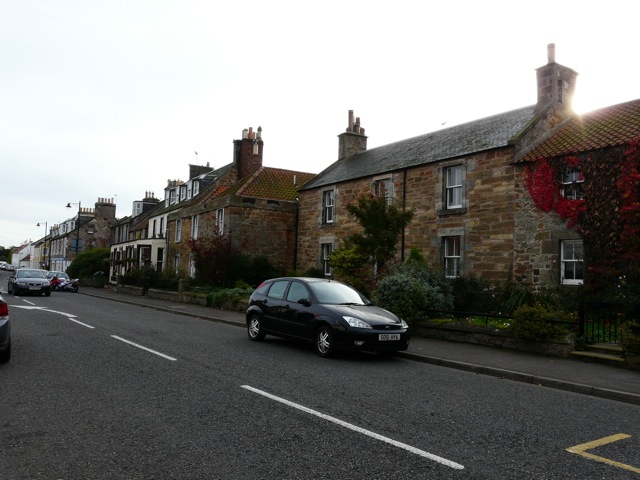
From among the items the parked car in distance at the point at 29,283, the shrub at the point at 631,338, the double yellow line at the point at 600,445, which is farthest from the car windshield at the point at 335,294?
the parked car in distance at the point at 29,283

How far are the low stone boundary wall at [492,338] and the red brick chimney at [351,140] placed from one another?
1978 cm

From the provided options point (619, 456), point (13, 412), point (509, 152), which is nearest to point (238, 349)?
point (13, 412)

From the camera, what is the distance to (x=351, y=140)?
31953 millimetres

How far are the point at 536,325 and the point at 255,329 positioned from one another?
249 inches

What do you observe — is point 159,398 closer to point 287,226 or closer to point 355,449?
point 355,449

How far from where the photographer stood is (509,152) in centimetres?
1866

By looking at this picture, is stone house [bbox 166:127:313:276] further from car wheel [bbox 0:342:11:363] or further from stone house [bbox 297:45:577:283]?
car wheel [bbox 0:342:11:363]

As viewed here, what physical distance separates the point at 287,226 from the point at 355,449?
27.2 meters

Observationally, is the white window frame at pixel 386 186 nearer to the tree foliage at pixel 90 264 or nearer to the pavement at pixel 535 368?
the pavement at pixel 535 368

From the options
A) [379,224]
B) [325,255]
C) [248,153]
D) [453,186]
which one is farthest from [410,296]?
[248,153]

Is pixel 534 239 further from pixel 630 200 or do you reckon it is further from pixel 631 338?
pixel 631 338

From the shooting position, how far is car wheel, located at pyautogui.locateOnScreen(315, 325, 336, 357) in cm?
1009

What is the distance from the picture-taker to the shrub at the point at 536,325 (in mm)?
10899

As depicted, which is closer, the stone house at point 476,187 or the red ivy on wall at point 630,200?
the red ivy on wall at point 630,200
